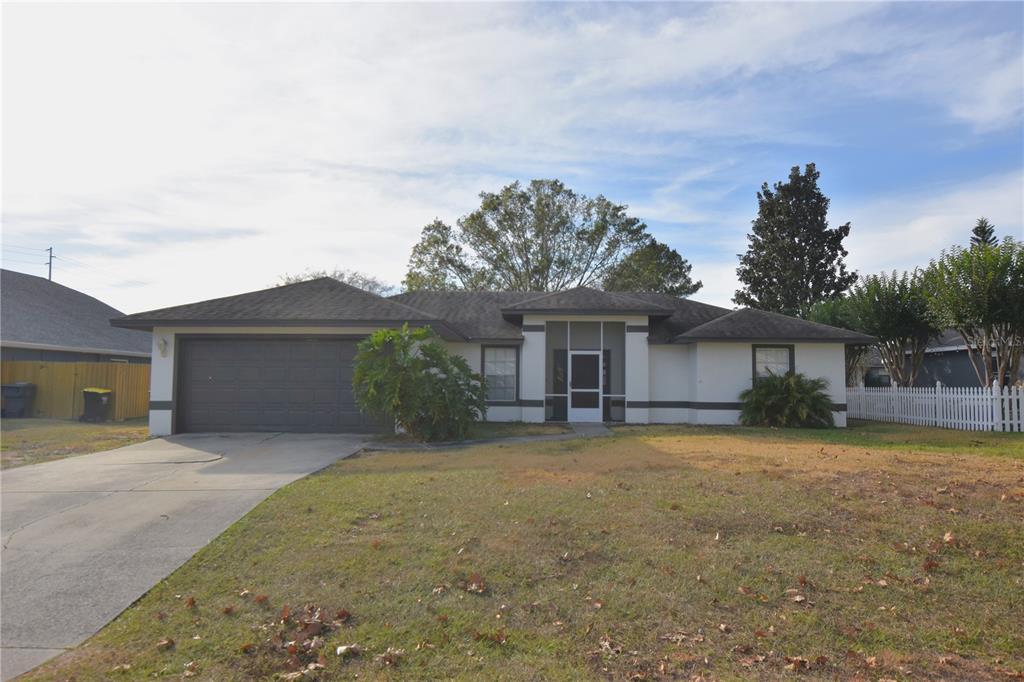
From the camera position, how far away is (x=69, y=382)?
22328 mm

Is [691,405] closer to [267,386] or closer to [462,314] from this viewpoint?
[462,314]

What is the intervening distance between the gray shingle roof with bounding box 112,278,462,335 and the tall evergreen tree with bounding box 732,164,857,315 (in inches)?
918

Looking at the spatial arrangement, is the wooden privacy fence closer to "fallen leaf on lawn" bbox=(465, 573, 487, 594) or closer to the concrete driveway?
the concrete driveway

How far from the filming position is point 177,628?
4980 millimetres

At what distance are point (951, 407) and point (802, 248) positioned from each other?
1719 centimetres

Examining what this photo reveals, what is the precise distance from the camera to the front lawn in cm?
447

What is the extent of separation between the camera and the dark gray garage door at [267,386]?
15.9 meters

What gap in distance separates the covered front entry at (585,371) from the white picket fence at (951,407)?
27.1ft

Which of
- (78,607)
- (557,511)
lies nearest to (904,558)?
(557,511)

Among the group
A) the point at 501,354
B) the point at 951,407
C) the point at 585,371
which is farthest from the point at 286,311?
the point at 951,407

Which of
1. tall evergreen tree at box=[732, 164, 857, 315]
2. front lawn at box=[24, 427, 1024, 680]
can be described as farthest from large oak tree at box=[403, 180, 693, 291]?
front lawn at box=[24, 427, 1024, 680]

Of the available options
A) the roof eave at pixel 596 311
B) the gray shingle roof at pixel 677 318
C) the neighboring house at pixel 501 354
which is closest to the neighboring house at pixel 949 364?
the gray shingle roof at pixel 677 318

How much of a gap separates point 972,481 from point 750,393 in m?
9.46

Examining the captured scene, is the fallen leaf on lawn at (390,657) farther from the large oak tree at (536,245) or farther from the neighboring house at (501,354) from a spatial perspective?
the large oak tree at (536,245)
